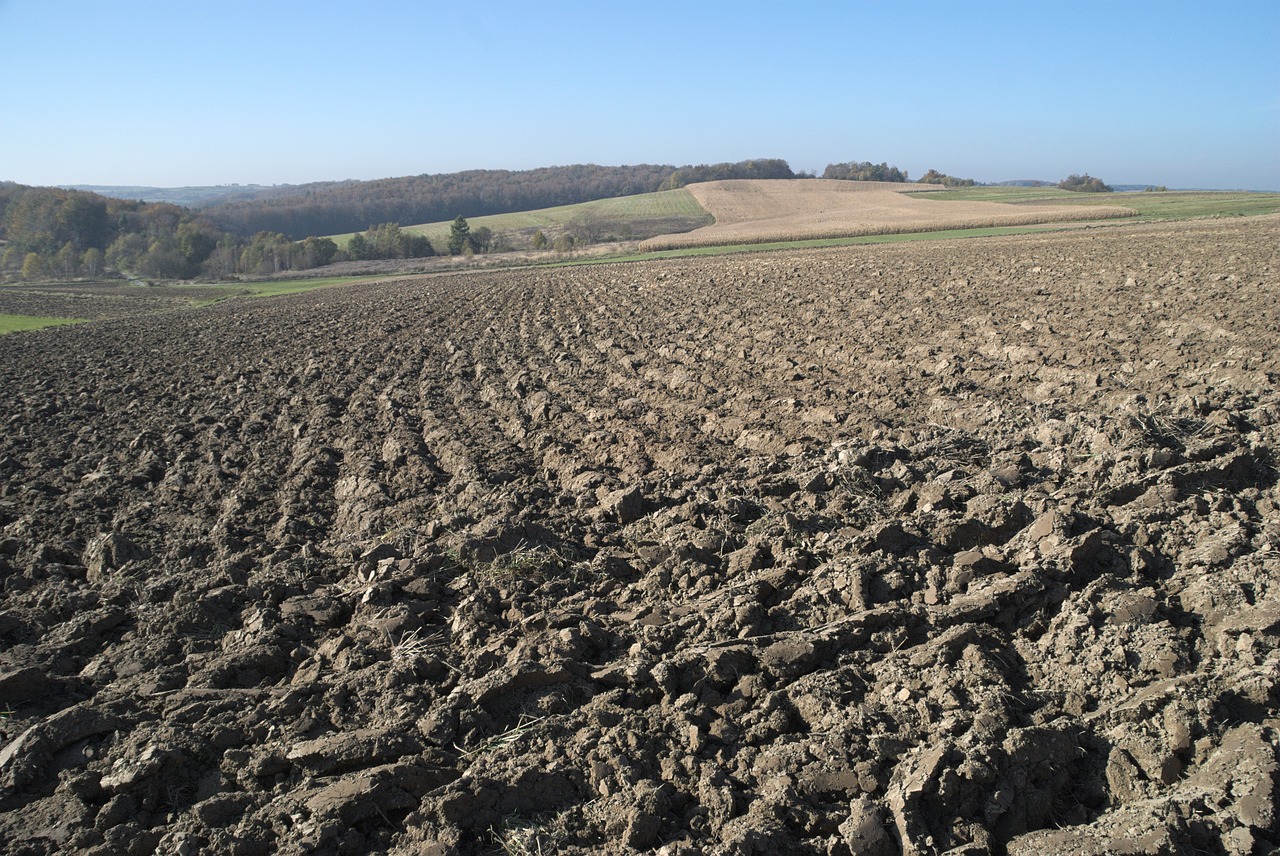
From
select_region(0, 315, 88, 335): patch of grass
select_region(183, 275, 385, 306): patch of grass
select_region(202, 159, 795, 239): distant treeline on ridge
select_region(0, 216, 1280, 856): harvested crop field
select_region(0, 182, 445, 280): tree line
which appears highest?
select_region(202, 159, 795, 239): distant treeline on ridge

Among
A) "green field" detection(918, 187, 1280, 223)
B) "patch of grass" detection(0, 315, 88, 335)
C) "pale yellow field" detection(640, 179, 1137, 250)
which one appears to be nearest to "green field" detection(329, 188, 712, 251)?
"pale yellow field" detection(640, 179, 1137, 250)

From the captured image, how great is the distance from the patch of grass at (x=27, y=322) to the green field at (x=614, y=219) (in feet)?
137

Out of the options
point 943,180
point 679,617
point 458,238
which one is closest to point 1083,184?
point 943,180

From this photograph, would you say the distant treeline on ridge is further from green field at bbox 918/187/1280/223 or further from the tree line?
green field at bbox 918/187/1280/223

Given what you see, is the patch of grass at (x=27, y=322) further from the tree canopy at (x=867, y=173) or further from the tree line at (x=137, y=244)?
the tree canopy at (x=867, y=173)

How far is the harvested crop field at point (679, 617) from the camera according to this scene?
371cm

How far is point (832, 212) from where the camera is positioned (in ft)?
227

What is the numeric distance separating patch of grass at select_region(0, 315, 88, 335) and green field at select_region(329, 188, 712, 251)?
4184 centimetres

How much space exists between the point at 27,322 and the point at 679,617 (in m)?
35.3

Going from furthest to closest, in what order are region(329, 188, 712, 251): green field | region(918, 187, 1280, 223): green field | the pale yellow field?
region(329, 188, 712, 251): green field → the pale yellow field → region(918, 187, 1280, 223): green field

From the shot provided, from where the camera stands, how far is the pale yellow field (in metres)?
53.2

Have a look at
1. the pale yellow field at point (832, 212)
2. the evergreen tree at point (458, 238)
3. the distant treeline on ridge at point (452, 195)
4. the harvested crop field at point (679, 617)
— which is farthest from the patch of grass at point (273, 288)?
the distant treeline on ridge at point (452, 195)

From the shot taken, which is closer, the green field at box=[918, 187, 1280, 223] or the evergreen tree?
the green field at box=[918, 187, 1280, 223]

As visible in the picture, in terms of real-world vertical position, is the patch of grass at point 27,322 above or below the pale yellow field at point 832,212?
below
